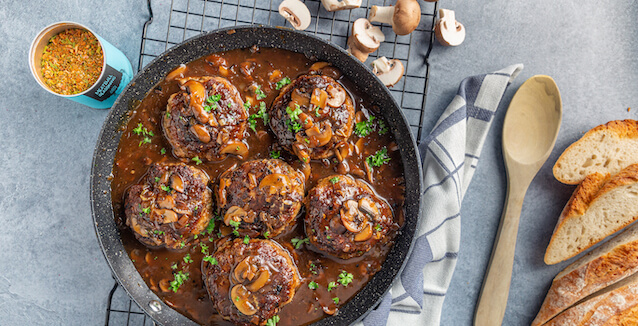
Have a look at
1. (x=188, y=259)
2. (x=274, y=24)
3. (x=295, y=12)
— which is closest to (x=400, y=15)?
(x=295, y=12)

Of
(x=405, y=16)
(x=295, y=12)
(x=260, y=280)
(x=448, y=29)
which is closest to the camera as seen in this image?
(x=260, y=280)

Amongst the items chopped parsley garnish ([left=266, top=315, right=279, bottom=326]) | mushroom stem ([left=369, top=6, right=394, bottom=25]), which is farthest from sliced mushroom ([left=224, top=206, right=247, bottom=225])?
mushroom stem ([left=369, top=6, right=394, bottom=25])

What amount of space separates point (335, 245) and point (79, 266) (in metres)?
2.50

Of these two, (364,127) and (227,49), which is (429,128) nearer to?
(364,127)

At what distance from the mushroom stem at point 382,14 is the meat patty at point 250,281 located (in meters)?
2.17

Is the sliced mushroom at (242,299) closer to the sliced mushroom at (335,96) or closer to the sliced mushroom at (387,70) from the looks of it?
the sliced mushroom at (335,96)

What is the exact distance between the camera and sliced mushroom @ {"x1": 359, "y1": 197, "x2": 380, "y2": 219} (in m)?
Answer: 3.22

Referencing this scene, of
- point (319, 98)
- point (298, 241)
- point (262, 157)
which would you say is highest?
point (319, 98)

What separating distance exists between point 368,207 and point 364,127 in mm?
675

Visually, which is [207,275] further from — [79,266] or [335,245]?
[79,266]

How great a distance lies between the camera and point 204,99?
3.20 metres

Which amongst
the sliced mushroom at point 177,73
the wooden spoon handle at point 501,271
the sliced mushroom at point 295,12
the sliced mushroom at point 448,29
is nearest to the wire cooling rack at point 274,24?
the sliced mushroom at point 448,29

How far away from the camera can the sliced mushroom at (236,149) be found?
10.9 feet

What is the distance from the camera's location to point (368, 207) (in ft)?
10.6
